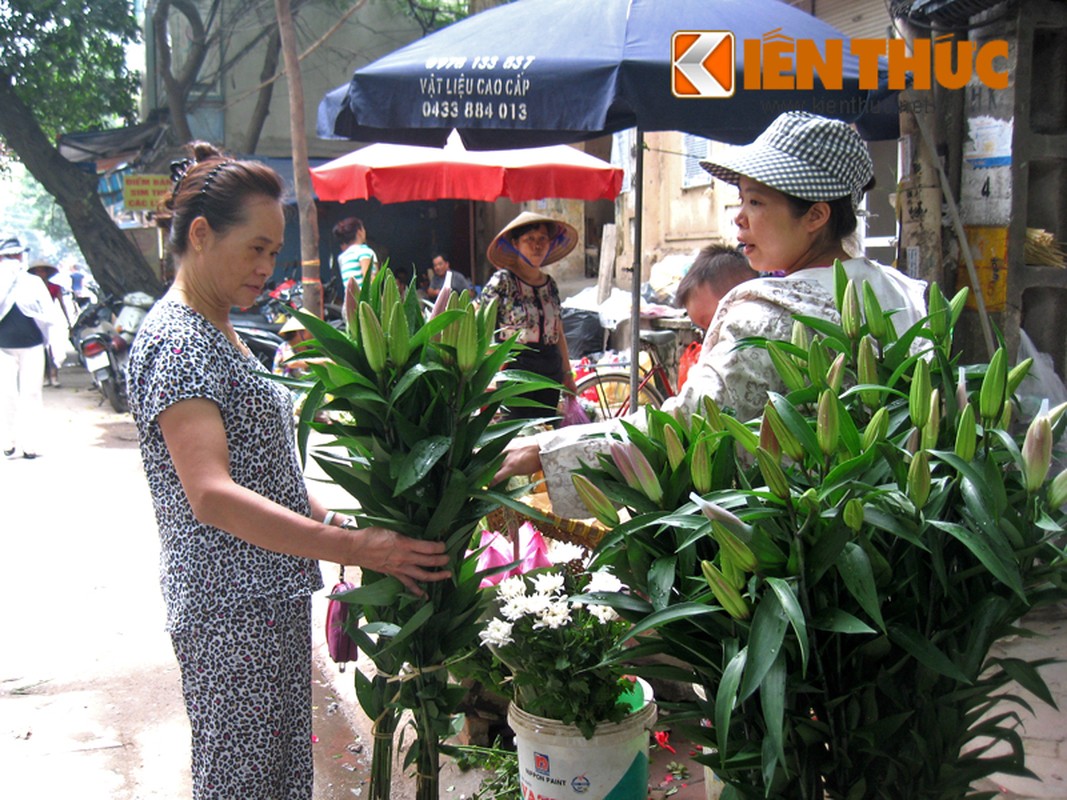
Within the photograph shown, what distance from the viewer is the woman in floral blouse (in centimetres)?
535

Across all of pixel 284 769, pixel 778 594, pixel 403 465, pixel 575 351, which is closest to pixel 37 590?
pixel 284 769

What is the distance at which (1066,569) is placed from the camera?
4.10 ft

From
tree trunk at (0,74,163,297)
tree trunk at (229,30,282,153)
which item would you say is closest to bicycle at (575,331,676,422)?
tree trunk at (0,74,163,297)

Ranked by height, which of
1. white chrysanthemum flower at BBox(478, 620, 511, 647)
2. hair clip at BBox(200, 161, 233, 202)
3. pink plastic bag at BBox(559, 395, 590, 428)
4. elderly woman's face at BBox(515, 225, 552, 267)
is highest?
hair clip at BBox(200, 161, 233, 202)

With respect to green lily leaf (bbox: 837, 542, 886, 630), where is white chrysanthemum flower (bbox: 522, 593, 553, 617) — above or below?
below

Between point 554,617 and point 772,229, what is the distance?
842 millimetres

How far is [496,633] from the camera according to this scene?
1.86 m

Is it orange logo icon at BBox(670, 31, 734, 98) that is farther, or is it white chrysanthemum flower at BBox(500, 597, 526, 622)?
orange logo icon at BBox(670, 31, 734, 98)

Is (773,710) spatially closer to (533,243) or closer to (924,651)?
(924,651)

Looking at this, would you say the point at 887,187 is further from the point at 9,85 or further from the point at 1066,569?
the point at 9,85

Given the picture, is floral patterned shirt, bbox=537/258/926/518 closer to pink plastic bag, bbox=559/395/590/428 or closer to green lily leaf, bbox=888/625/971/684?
green lily leaf, bbox=888/625/971/684

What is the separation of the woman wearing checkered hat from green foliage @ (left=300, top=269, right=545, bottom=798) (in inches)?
5.2

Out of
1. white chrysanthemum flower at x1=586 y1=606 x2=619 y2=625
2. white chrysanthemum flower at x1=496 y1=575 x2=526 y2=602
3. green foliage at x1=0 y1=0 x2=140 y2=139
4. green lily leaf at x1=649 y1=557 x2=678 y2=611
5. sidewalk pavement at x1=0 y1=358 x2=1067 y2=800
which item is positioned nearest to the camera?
green lily leaf at x1=649 y1=557 x2=678 y2=611

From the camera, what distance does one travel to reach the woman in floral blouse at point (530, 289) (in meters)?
5.35
